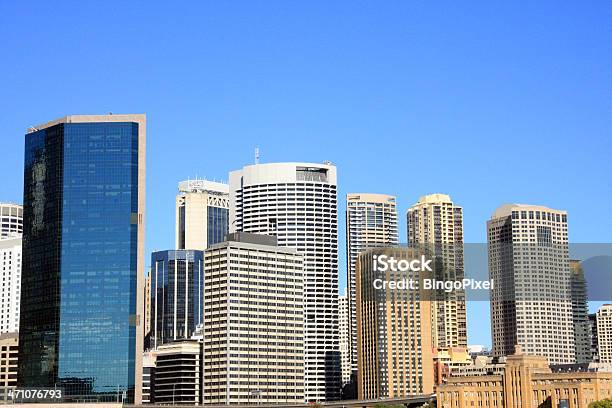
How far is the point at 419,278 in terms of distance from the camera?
118812 millimetres

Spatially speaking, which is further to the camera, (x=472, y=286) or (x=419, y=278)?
(x=419, y=278)

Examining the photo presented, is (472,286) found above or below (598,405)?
above

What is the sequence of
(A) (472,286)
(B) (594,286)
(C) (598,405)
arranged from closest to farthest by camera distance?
1. (A) (472,286)
2. (B) (594,286)
3. (C) (598,405)

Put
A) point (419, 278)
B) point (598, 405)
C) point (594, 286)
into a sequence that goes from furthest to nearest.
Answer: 1. point (598, 405)
2. point (594, 286)
3. point (419, 278)

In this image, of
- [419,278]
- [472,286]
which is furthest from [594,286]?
[472,286]

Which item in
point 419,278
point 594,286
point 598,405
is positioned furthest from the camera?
point 598,405

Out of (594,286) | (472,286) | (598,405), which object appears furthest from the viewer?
(598,405)

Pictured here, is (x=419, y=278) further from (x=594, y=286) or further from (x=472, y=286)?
(x=594, y=286)

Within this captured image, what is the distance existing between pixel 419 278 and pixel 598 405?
91.3m

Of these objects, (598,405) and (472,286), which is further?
(598,405)

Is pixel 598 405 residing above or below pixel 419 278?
below

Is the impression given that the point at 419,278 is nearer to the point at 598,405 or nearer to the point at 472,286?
the point at 472,286

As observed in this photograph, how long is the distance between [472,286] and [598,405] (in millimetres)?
109910

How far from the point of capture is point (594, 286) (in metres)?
147
